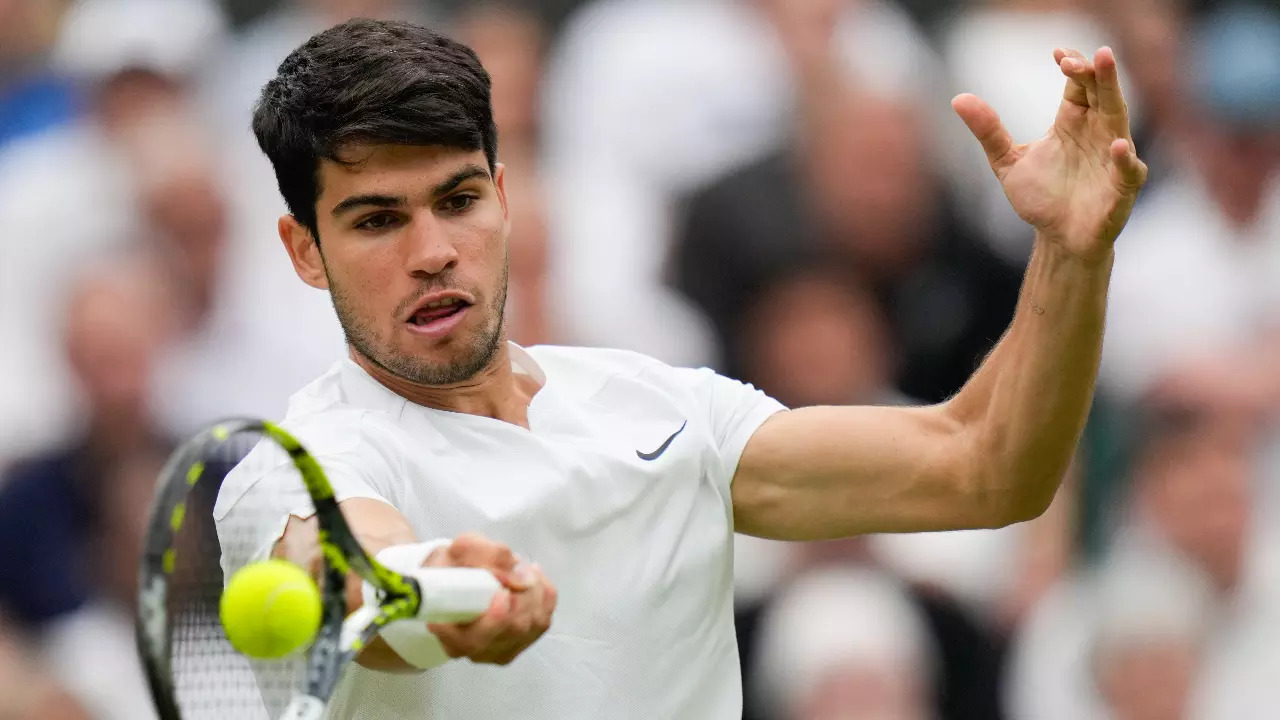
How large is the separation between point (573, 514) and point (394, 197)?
0.64 m

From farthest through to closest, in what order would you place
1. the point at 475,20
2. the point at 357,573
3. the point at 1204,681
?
the point at 475,20 < the point at 1204,681 < the point at 357,573

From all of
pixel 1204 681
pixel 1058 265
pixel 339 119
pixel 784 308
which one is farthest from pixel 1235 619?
pixel 339 119

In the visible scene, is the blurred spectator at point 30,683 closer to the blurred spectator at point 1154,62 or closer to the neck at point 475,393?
the neck at point 475,393

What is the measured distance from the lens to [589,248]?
5594mm

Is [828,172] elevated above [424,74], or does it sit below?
below

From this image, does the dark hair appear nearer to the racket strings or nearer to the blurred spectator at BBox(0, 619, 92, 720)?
the racket strings

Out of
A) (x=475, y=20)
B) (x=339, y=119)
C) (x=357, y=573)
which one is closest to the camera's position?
(x=357, y=573)

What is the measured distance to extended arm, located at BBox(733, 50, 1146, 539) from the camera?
2.81m

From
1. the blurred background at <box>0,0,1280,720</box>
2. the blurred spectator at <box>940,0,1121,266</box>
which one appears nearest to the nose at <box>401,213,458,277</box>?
the blurred background at <box>0,0,1280,720</box>

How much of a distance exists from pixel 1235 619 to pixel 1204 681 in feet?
0.76

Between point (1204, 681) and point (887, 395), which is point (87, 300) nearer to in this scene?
point (887, 395)

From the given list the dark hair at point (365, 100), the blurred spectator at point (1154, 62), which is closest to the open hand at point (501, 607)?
the dark hair at point (365, 100)

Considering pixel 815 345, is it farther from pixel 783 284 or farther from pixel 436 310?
pixel 436 310

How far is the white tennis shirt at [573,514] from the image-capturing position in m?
2.70
